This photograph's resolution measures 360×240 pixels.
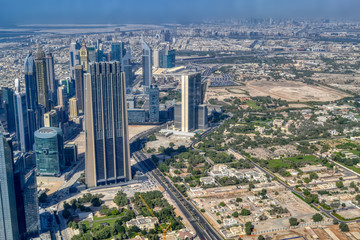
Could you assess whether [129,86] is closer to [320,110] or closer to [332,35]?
[320,110]

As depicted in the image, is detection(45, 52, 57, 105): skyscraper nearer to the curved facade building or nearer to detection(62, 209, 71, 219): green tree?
the curved facade building

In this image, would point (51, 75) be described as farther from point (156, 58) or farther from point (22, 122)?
point (156, 58)

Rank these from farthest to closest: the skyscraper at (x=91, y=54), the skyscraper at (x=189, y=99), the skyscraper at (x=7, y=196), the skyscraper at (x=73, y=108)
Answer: the skyscraper at (x=91, y=54) → the skyscraper at (x=73, y=108) → the skyscraper at (x=189, y=99) → the skyscraper at (x=7, y=196)

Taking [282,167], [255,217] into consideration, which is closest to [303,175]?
[282,167]

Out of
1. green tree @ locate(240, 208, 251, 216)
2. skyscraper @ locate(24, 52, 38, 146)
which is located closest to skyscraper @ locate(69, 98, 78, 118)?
skyscraper @ locate(24, 52, 38, 146)

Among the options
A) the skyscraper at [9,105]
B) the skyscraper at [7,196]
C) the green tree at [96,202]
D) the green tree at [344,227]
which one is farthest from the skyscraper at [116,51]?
the green tree at [344,227]

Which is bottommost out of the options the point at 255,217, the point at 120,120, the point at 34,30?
the point at 255,217

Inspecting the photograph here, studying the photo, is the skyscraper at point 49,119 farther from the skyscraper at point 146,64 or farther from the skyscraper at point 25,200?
the skyscraper at point 146,64
